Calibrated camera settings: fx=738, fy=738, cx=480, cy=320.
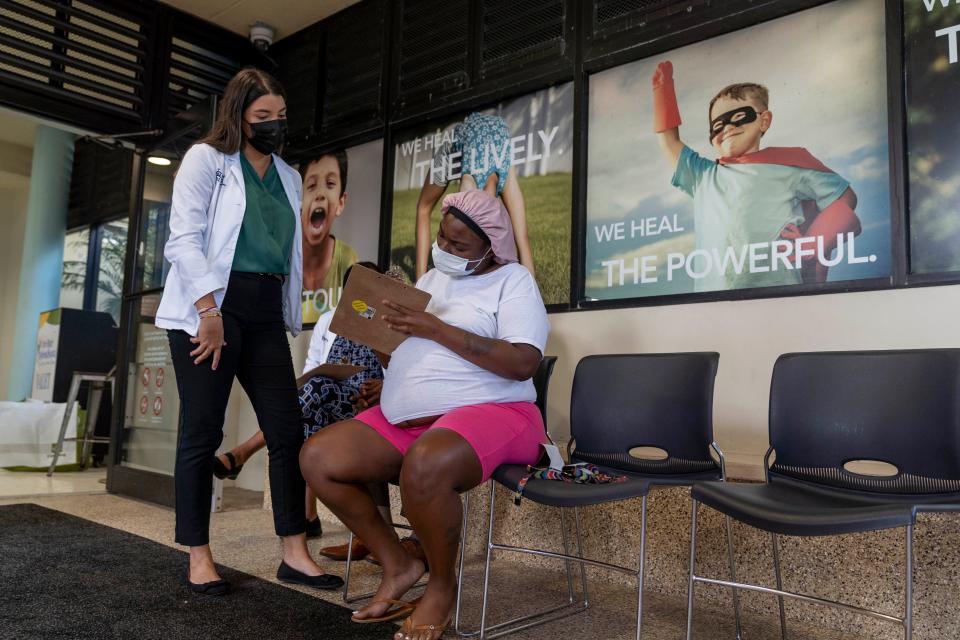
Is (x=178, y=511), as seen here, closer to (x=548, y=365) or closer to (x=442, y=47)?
(x=548, y=365)

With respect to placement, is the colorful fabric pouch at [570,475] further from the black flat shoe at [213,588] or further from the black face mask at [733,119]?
the black face mask at [733,119]

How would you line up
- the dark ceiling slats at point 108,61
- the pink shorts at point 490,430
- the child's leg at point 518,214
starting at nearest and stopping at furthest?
the pink shorts at point 490,430 → the child's leg at point 518,214 → the dark ceiling slats at point 108,61

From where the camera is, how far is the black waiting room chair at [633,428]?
82.3 inches

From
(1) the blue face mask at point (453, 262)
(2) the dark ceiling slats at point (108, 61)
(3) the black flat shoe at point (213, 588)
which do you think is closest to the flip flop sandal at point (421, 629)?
(3) the black flat shoe at point (213, 588)

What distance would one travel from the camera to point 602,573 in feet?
9.32

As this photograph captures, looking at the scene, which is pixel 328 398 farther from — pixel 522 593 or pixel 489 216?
pixel 489 216

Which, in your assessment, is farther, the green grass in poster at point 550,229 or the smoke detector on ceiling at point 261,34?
the smoke detector on ceiling at point 261,34

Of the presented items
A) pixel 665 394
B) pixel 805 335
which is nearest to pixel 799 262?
pixel 805 335

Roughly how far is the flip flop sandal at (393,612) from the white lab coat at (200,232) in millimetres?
990

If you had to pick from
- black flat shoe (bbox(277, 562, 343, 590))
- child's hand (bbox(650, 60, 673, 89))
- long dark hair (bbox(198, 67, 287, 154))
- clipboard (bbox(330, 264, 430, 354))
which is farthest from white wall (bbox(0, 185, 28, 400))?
clipboard (bbox(330, 264, 430, 354))

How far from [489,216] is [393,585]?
3.60 feet

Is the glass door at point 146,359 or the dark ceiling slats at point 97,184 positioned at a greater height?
the dark ceiling slats at point 97,184

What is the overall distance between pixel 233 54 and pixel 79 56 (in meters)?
0.95

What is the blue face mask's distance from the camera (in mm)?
2211
